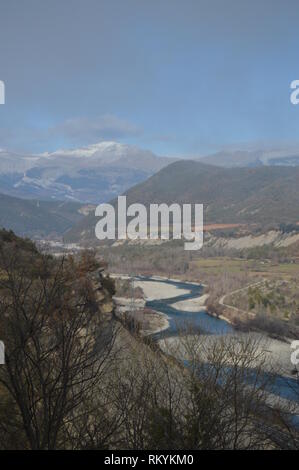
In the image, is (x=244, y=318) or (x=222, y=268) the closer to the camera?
(x=244, y=318)

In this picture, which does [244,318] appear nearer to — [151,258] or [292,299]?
[292,299]

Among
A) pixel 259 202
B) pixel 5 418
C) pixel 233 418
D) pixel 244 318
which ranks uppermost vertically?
pixel 259 202

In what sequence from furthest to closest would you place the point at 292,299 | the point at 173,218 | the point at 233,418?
the point at 173,218 → the point at 292,299 → the point at 233,418

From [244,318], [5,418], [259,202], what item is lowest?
[244,318]

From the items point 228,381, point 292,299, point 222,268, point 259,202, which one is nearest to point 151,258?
point 222,268
